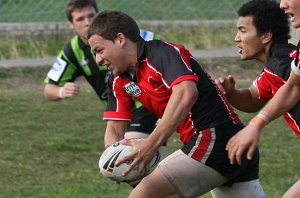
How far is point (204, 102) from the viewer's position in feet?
21.1

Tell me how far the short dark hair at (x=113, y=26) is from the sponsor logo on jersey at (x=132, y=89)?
284 millimetres

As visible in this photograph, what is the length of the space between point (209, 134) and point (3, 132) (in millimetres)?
5028

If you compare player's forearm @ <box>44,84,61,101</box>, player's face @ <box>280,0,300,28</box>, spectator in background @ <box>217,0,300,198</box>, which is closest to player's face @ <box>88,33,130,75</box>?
spectator in background @ <box>217,0,300,198</box>

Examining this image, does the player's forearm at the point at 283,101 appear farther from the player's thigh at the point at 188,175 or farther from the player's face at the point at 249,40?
the player's face at the point at 249,40

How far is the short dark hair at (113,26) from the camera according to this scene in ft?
20.8

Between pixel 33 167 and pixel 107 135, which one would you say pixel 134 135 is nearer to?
pixel 107 135

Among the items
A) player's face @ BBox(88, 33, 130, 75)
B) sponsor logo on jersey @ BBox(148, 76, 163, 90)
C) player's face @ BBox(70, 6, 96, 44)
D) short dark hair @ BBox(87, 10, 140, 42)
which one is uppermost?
short dark hair @ BBox(87, 10, 140, 42)

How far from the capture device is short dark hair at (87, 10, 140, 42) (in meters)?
6.35

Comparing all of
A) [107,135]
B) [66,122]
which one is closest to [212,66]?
[66,122]

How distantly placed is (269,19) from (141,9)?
30.2 ft

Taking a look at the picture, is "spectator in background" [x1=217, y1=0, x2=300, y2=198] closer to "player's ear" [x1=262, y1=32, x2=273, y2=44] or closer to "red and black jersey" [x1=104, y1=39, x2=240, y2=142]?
"player's ear" [x1=262, y1=32, x2=273, y2=44]

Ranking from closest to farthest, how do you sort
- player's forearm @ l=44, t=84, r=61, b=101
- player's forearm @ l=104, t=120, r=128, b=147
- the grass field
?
player's forearm @ l=104, t=120, r=128, b=147, player's forearm @ l=44, t=84, r=61, b=101, the grass field

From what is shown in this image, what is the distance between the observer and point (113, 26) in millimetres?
6355

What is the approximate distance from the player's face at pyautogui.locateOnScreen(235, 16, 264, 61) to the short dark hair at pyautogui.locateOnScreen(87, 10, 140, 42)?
89 cm
